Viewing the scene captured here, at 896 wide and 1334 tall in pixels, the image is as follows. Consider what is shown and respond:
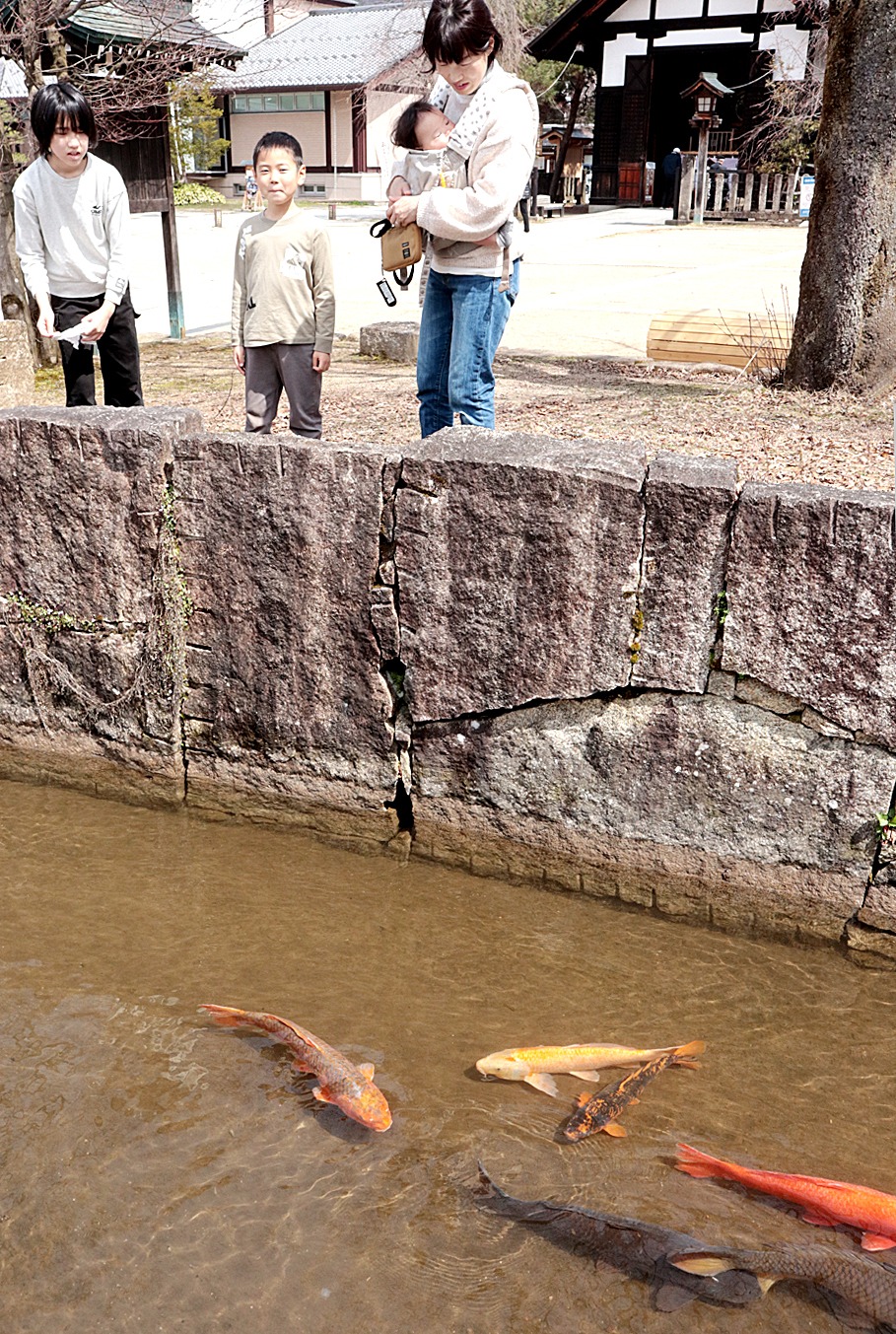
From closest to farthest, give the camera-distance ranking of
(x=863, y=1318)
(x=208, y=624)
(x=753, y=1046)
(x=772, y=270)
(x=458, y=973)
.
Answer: (x=863, y=1318)
(x=753, y=1046)
(x=458, y=973)
(x=208, y=624)
(x=772, y=270)

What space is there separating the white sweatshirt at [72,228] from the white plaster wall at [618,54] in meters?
28.2

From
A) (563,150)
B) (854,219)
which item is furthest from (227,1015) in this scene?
(563,150)

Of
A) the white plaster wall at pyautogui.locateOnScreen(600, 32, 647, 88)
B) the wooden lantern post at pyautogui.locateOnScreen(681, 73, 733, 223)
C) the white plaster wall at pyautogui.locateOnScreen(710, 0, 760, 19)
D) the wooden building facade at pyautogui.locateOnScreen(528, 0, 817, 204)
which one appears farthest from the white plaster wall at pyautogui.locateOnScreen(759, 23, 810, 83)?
the white plaster wall at pyautogui.locateOnScreen(600, 32, 647, 88)

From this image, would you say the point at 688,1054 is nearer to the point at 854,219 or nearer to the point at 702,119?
the point at 854,219

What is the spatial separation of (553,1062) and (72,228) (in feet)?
13.5

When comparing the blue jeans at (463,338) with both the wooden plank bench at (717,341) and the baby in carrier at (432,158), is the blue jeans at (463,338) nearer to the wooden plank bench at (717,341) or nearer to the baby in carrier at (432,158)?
the baby in carrier at (432,158)

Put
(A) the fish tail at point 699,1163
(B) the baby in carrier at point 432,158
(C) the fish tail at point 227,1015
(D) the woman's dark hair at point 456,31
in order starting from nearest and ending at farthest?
(A) the fish tail at point 699,1163, (C) the fish tail at point 227,1015, (D) the woman's dark hair at point 456,31, (B) the baby in carrier at point 432,158

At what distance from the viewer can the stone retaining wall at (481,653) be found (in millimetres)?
3043

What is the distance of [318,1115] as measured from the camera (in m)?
2.69

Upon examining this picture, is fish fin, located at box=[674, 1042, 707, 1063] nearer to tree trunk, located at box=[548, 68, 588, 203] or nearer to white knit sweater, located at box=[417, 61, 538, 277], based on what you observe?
white knit sweater, located at box=[417, 61, 538, 277]

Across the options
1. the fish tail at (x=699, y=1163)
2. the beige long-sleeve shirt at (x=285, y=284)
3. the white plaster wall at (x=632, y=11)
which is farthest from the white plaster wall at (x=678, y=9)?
the fish tail at (x=699, y=1163)

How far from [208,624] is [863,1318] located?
2.52m

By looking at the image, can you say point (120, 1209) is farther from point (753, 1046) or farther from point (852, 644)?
point (852, 644)

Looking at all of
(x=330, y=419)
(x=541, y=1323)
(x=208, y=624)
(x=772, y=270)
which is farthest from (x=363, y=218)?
(x=541, y=1323)
